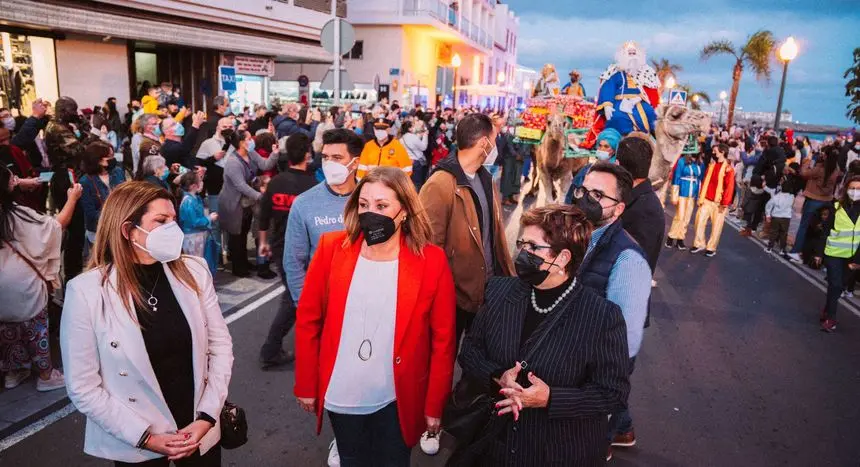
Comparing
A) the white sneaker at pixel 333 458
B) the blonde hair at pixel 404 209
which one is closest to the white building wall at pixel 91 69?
the white sneaker at pixel 333 458

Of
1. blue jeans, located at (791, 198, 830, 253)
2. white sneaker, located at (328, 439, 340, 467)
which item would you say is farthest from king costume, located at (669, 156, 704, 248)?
white sneaker, located at (328, 439, 340, 467)

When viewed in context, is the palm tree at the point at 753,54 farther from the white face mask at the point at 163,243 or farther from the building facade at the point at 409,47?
the white face mask at the point at 163,243

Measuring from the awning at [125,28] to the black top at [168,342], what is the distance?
13.6 metres

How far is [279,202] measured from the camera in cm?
541

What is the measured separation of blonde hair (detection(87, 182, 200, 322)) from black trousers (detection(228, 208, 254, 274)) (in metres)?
5.04

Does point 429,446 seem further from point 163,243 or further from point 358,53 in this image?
point 358,53

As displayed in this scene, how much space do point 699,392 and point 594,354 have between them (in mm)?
3335

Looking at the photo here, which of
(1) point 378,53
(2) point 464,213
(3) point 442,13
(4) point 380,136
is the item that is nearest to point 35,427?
(2) point 464,213

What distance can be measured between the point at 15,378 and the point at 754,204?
12.4 meters

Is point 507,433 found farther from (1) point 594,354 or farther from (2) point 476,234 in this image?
(2) point 476,234

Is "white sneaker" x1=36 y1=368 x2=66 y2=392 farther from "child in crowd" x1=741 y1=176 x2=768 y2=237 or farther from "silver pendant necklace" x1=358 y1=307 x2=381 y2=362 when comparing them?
"child in crowd" x1=741 y1=176 x2=768 y2=237

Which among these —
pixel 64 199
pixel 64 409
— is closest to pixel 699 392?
pixel 64 409

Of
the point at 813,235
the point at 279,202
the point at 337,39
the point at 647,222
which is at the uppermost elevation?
the point at 337,39

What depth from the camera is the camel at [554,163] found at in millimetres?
9406
